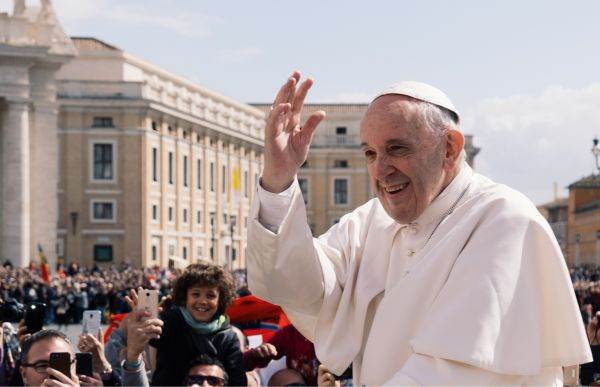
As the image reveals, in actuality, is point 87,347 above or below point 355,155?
below

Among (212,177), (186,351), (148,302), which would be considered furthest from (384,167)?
(212,177)

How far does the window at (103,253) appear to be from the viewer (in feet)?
199

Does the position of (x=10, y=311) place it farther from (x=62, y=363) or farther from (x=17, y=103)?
(x=17, y=103)

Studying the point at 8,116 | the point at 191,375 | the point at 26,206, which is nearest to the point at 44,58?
the point at 8,116

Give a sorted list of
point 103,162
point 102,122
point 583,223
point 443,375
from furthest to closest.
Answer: point 583,223 < point 103,162 < point 102,122 < point 443,375

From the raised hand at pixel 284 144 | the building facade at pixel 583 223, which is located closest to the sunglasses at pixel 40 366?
the raised hand at pixel 284 144

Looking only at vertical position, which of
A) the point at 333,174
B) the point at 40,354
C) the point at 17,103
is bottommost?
the point at 40,354

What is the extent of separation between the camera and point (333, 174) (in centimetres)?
9062

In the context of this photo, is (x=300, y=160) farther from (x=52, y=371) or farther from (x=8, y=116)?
(x=8, y=116)

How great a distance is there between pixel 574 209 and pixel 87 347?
7119 centimetres

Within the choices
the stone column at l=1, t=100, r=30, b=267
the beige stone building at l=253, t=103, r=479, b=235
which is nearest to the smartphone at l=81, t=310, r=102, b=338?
the stone column at l=1, t=100, r=30, b=267

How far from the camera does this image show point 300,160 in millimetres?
3363

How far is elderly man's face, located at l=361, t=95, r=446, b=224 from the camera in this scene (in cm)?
321

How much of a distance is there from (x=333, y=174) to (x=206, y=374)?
8466 centimetres
